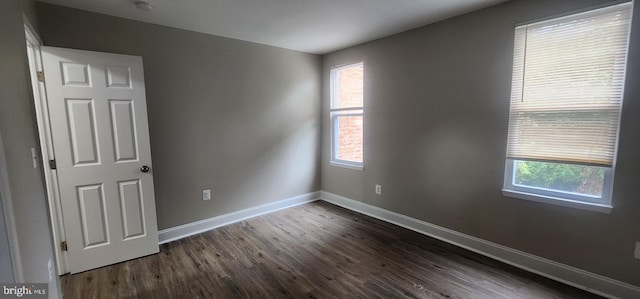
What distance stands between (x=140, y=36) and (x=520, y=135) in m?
3.81

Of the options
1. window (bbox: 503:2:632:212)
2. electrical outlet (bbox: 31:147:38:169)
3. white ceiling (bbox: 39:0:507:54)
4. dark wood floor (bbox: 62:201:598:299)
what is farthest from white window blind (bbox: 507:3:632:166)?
electrical outlet (bbox: 31:147:38:169)

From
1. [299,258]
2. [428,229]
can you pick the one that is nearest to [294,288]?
[299,258]

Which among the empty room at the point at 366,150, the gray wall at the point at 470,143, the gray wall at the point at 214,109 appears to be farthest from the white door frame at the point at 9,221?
the gray wall at the point at 470,143

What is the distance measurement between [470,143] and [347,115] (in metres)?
1.80

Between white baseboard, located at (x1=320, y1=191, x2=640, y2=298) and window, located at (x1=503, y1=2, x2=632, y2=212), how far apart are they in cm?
55

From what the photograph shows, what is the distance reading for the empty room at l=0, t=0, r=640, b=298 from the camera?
196 centimetres

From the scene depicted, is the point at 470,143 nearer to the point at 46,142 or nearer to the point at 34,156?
the point at 34,156

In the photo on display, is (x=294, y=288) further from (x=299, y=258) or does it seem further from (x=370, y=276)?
(x=370, y=276)

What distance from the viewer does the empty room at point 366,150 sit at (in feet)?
6.43

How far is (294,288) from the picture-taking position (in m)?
2.20

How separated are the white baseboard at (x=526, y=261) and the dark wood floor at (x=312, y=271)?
97mm

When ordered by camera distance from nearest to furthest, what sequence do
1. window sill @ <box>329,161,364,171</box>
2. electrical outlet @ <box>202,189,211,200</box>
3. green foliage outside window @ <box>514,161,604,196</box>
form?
green foliage outside window @ <box>514,161,604,196</box>
electrical outlet @ <box>202,189,211,200</box>
window sill @ <box>329,161,364,171</box>

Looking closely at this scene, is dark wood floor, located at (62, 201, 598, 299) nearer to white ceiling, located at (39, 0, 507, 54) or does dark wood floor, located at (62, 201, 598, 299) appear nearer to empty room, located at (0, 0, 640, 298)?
empty room, located at (0, 0, 640, 298)

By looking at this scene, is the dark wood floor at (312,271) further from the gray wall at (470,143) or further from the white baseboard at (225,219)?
the gray wall at (470,143)
